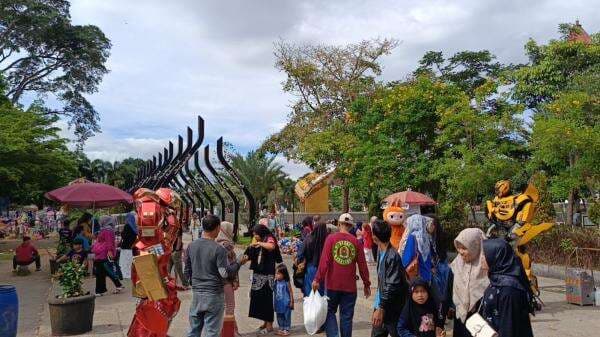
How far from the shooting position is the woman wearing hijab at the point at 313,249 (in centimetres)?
731

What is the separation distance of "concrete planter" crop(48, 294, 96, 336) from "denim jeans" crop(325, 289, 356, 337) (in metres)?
3.51

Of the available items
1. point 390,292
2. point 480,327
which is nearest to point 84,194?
point 390,292

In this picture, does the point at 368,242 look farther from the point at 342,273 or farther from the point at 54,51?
the point at 54,51

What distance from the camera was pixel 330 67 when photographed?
27844 mm

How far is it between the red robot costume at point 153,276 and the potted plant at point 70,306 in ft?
4.06

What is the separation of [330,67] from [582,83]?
11871 mm

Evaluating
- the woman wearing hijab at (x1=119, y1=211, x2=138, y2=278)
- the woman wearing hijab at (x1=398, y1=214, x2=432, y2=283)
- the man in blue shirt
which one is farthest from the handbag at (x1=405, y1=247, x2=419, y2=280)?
the woman wearing hijab at (x1=119, y1=211, x2=138, y2=278)

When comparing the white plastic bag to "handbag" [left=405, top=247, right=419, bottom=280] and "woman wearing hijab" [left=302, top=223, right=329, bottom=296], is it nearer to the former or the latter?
"handbag" [left=405, top=247, right=419, bottom=280]

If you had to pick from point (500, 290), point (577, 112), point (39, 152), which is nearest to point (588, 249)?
point (577, 112)

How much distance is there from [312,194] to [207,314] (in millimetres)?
29716

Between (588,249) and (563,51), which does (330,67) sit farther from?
(588,249)

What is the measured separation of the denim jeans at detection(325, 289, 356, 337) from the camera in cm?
609

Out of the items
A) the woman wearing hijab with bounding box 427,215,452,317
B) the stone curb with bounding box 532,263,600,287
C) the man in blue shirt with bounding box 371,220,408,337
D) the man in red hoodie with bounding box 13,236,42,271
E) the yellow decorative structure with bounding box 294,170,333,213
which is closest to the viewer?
the man in blue shirt with bounding box 371,220,408,337

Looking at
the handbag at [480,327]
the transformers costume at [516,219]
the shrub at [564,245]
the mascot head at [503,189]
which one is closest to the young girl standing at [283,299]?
the transformers costume at [516,219]
